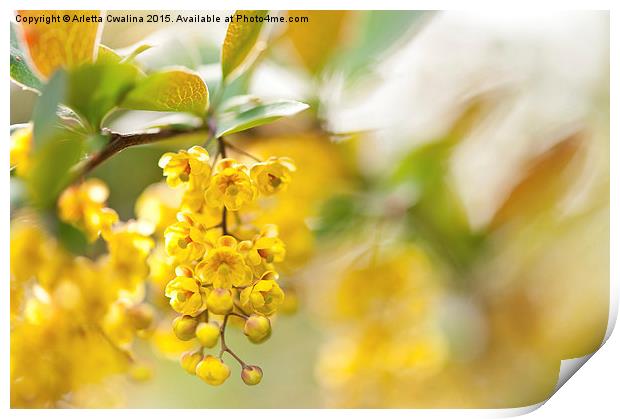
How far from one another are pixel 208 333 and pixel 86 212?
8.9 inches

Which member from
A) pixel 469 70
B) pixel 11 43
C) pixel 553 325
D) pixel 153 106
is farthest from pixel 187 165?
pixel 553 325

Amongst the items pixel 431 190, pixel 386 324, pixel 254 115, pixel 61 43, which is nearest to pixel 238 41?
pixel 254 115

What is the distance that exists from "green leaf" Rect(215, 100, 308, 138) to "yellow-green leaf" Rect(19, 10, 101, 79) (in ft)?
0.55

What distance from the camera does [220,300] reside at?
0.83 meters

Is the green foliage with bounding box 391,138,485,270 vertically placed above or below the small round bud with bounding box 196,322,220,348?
above

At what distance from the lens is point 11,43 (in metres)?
0.91

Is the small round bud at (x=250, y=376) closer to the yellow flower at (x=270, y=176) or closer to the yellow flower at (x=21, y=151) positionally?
the yellow flower at (x=270, y=176)

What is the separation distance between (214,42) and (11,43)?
9.9 inches

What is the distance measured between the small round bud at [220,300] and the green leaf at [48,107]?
25 centimetres

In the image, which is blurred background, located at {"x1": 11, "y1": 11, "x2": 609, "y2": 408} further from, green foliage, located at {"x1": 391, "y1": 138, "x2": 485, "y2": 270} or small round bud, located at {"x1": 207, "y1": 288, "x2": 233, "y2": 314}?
small round bud, located at {"x1": 207, "y1": 288, "x2": 233, "y2": 314}

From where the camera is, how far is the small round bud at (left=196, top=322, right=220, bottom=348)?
84cm

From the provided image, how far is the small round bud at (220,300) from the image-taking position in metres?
0.83

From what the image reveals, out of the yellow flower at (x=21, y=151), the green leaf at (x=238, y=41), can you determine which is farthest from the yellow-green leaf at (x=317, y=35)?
the yellow flower at (x=21, y=151)

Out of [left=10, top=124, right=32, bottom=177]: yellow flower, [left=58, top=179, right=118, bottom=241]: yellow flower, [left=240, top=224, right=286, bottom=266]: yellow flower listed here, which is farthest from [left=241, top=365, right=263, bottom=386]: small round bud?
[left=10, top=124, right=32, bottom=177]: yellow flower
